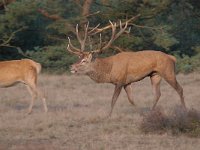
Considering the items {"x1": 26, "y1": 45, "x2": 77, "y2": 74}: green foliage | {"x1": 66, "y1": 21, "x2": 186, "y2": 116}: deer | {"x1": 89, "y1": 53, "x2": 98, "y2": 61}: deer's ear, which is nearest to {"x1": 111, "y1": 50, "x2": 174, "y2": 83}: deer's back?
{"x1": 66, "y1": 21, "x2": 186, "y2": 116}: deer

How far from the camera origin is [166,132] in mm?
11672

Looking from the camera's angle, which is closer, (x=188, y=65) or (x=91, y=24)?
(x=188, y=65)

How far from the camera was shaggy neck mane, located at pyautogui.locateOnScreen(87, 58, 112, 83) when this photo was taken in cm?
1443

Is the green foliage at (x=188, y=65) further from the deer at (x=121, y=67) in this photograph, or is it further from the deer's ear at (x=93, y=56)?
the deer's ear at (x=93, y=56)

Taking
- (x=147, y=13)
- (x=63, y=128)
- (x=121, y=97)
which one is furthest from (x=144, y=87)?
(x=63, y=128)

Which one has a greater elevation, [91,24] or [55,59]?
[91,24]

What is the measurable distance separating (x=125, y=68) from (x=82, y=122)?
1.87 metres

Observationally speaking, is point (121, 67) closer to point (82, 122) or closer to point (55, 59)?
point (82, 122)

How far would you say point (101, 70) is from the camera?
47.3 ft

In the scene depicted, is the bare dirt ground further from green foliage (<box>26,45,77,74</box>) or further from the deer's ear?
Answer: green foliage (<box>26,45,77,74</box>)

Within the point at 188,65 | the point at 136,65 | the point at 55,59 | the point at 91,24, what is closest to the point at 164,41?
the point at 188,65

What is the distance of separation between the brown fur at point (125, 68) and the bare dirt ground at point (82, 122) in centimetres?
69

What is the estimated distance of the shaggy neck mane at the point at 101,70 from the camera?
47.3 ft

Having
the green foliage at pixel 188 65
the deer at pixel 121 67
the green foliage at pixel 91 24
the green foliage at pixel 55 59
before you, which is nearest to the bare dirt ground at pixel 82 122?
the deer at pixel 121 67
